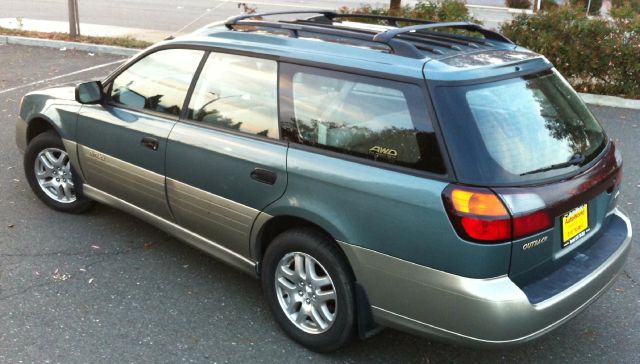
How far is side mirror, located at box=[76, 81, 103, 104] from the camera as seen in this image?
172 inches

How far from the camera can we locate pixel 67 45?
11.7 m

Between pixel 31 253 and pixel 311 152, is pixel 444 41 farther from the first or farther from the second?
pixel 31 253

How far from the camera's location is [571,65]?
902 centimetres

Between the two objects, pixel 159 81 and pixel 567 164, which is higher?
pixel 159 81

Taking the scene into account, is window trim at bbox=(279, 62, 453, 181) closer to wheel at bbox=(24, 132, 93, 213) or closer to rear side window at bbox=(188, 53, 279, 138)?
rear side window at bbox=(188, 53, 279, 138)

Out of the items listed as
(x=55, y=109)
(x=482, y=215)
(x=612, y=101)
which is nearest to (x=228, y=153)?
(x=482, y=215)

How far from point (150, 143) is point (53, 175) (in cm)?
140

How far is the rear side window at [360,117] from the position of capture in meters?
2.91

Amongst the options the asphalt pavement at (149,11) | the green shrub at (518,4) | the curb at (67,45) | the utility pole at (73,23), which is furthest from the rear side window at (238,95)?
the green shrub at (518,4)

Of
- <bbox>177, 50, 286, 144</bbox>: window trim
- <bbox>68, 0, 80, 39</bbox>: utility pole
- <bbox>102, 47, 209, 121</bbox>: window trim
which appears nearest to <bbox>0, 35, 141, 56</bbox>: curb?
<bbox>68, 0, 80, 39</bbox>: utility pole

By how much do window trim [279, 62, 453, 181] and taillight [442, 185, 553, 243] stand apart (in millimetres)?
106

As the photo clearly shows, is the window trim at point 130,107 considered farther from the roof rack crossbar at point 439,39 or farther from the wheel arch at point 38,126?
the roof rack crossbar at point 439,39

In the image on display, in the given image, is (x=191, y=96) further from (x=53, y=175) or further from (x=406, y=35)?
(x=53, y=175)

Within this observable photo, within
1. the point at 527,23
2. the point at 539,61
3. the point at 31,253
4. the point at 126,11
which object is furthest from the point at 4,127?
the point at 126,11
